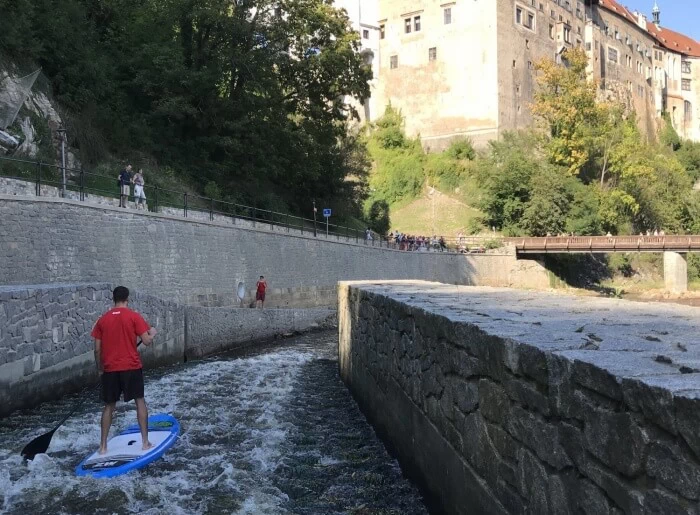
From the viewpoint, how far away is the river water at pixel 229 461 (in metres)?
6.11

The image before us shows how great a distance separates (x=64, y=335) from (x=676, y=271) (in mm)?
48816

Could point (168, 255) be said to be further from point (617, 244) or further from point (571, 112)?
point (571, 112)

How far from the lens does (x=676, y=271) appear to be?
162 ft

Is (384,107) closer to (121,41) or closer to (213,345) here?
(121,41)

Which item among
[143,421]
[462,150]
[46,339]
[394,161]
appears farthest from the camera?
[394,161]

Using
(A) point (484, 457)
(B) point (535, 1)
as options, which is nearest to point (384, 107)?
(B) point (535, 1)

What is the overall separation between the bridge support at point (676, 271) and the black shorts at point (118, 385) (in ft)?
164

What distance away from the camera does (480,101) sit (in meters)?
63.5

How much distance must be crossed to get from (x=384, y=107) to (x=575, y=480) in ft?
226

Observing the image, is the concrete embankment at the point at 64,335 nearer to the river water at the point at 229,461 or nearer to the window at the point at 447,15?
the river water at the point at 229,461

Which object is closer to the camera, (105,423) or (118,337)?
(118,337)

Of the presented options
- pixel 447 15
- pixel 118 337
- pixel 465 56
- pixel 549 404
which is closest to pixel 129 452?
pixel 118 337

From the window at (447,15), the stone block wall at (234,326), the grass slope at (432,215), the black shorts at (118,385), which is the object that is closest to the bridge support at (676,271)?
the grass slope at (432,215)

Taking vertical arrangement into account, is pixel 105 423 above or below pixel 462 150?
below
